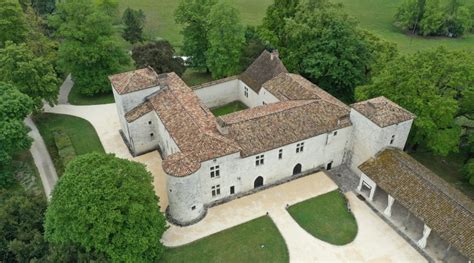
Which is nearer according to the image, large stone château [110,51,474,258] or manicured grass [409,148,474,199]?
large stone château [110,51,474,258]

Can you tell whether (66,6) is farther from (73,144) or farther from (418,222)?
(418,222)

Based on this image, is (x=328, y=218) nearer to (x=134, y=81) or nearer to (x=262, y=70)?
(x=262, y=70)

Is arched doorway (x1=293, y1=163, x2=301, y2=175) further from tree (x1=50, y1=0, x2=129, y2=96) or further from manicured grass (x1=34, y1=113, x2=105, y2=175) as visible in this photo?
tree (x1=50, y1=0, x2=129, y2=96)

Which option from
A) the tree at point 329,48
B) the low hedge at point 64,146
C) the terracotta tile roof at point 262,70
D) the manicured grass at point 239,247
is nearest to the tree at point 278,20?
the tree at point 329,48

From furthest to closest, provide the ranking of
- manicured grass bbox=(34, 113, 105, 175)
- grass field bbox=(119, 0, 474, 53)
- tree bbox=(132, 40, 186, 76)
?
grass field bbox=(119, 0, 474, 53)
tree bbox=(132, 40, 186, 76)
manicured grass bbox=(34, 113, 105, 175)

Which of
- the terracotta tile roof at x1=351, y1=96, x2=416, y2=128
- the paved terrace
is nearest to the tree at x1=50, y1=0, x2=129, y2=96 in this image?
the paved terrace

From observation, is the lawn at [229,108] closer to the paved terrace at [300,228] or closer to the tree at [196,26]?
the tree at [196,26]

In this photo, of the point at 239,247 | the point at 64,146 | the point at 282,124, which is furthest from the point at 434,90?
the point at 64,146
